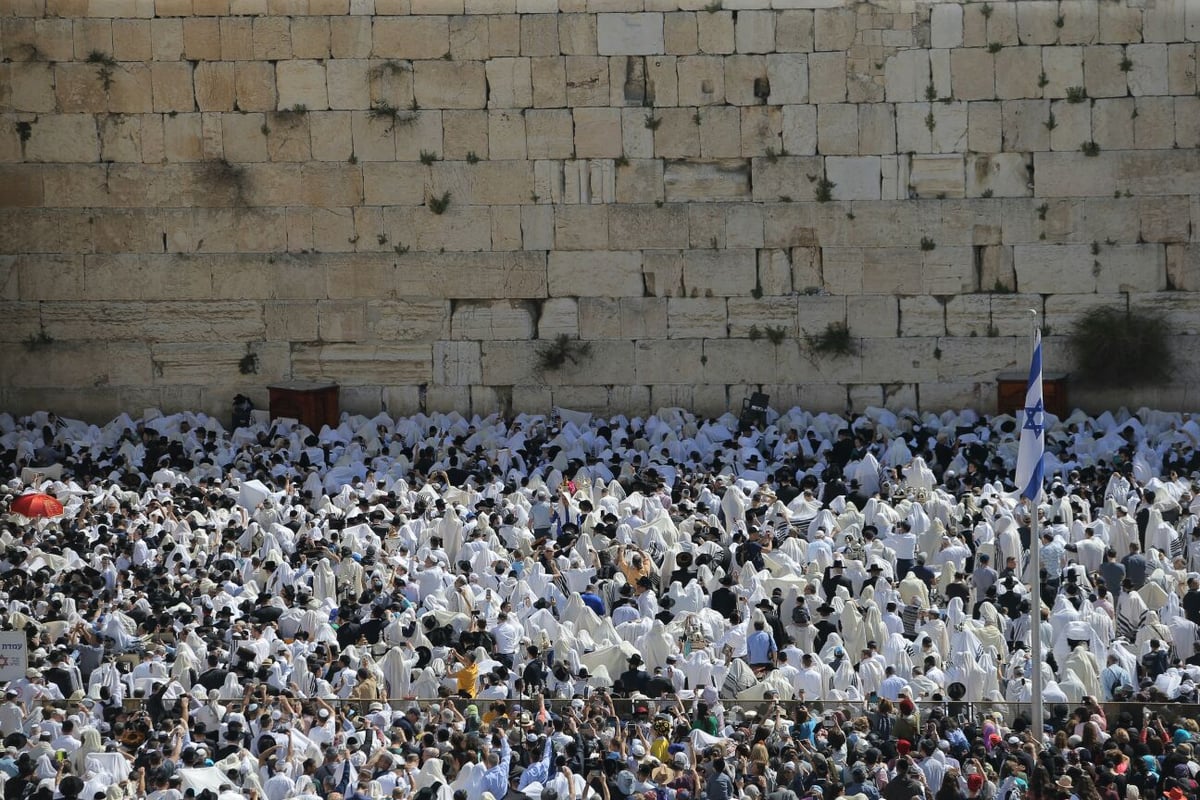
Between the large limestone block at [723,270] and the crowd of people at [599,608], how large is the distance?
1.89m

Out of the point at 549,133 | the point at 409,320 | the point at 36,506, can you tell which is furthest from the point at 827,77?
the point at 36,506

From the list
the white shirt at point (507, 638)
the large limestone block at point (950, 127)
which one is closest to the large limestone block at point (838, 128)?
the large limestone block at point (950, 127)

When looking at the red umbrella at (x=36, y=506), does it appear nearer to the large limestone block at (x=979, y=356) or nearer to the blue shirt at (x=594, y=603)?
the blue shirt at (x=594, y=603)

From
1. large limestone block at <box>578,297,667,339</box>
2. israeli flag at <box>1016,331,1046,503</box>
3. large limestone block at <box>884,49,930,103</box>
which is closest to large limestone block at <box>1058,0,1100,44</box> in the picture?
large limestone block at <box>884,49,930,103</box>

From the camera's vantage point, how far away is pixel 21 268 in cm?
2875

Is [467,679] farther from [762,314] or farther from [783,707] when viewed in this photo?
[762,314]

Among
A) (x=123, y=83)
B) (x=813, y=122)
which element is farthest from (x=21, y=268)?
(x=813, y=122)

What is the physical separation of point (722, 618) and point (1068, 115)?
11.1 m

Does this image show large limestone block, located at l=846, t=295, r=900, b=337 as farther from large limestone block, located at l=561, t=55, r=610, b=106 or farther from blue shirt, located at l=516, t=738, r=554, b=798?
blue shirt, located at l=516, t=738, r=554, b=798

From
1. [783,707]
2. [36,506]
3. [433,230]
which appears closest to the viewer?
[783,707]

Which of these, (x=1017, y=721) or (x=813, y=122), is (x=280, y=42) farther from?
(x=1017, y=721)

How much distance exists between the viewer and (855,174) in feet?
91.6

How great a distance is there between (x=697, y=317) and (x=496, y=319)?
9.02 ft

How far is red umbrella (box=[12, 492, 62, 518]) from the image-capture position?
77.4 ft
